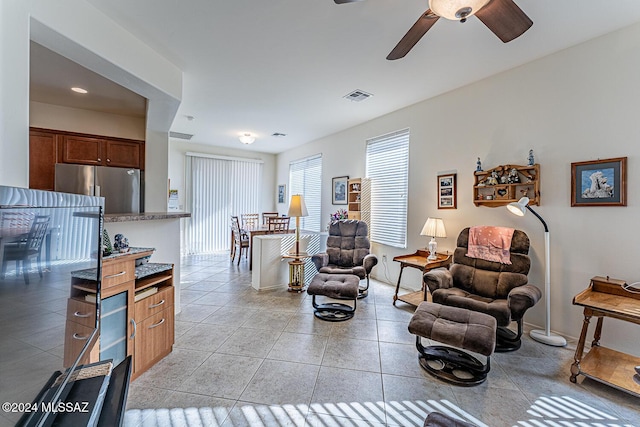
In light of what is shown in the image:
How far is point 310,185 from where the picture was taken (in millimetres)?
6461

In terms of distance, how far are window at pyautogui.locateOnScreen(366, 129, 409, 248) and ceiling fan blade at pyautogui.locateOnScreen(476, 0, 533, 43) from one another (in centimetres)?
233

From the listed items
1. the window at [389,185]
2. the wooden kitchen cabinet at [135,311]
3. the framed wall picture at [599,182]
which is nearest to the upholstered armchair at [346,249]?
the window at [389,185]

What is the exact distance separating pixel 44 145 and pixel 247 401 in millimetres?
4360

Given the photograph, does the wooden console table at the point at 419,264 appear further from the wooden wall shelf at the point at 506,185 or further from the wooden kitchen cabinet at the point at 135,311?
the wooden kitchen cabinet at the point at 135,311

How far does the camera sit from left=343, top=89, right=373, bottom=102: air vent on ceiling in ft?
11.7

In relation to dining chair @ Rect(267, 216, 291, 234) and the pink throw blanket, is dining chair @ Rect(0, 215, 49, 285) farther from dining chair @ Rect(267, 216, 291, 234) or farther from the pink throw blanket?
dining chair @ Rect(267, 216, 291, 234)

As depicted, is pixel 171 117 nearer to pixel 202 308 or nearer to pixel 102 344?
pixel 202 308

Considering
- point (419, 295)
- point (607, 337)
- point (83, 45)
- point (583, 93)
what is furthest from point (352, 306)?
point (83, 45)

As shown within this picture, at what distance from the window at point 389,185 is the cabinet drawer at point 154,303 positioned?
320cm

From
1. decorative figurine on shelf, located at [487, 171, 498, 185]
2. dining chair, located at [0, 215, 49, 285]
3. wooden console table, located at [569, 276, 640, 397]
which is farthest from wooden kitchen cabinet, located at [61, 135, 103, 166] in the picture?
wooden console table, located at [569, 276, 640, 397]

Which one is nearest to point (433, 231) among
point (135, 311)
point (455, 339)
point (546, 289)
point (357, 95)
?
point (546, 289)

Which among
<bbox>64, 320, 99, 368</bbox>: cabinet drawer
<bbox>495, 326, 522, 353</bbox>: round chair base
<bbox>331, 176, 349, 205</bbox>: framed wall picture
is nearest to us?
<bbox>64, 320, 99, 368</bbox>: cabinet drawer

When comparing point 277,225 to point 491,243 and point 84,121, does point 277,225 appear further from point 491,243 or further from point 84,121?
point 491,243

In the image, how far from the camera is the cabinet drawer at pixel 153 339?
1.96m
